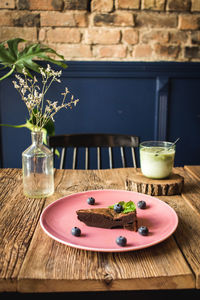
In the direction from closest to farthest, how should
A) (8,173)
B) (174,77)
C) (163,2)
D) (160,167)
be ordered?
(160,167)
(8,173)
(163,2)
(174,77)

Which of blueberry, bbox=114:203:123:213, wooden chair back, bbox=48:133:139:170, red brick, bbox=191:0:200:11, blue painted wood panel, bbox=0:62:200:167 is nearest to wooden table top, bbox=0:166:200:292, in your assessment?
blueberry, bbox=114:203:123:213

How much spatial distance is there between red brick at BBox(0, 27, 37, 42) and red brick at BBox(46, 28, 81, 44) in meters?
0.09

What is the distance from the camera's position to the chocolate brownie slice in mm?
746

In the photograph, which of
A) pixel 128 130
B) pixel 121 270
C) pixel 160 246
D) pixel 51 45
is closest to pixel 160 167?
pixel 160 246

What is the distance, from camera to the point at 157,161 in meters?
1.08

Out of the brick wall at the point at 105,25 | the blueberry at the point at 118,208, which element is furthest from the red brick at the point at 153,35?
the blueberry at the point at 118,208

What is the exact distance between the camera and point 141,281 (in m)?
0.58

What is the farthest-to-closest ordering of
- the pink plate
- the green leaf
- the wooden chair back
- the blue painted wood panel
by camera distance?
the blue painted wood panel, the wooden chair back, the green leaf, the pink plate

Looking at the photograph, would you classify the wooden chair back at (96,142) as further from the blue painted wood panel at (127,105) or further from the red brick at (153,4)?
the red brick at (153,4)

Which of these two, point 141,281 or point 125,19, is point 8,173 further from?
point 125,19

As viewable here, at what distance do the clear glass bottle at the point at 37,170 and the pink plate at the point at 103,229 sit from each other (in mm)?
106

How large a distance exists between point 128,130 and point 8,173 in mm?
1124

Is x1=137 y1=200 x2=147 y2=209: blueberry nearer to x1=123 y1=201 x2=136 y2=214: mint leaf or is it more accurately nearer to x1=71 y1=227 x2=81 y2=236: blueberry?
x1=123 y1=201 x2=136 y2=214: mint leaf

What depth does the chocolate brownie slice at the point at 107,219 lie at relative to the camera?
746mm
